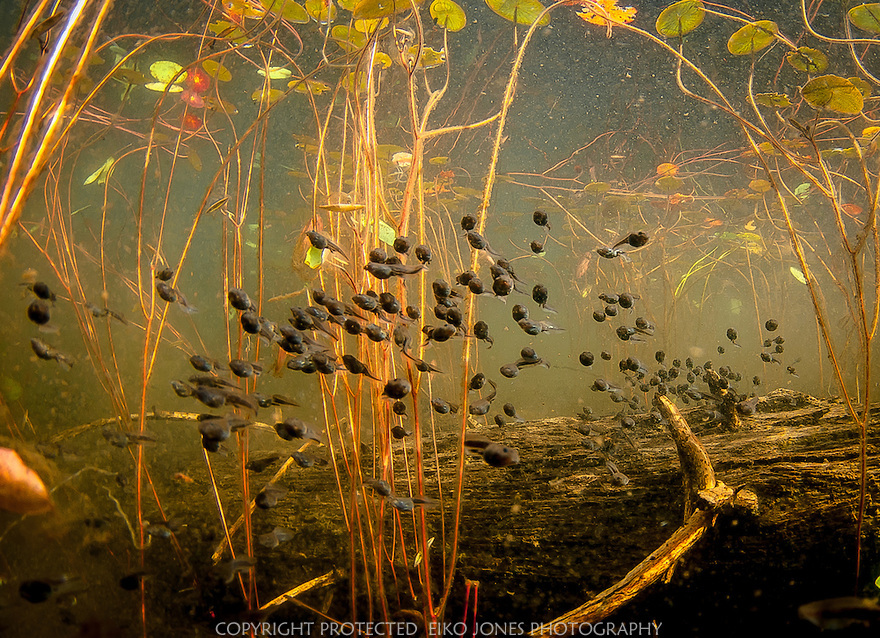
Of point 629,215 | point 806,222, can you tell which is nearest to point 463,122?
point 629,215

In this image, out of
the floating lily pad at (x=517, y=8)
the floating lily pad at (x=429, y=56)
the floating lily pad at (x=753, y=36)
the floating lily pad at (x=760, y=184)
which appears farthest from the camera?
the floating lily pad at (x=760, y=184)

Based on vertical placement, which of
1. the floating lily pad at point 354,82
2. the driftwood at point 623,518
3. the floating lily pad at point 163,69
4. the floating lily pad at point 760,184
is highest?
the floating lily pad at point 760,184

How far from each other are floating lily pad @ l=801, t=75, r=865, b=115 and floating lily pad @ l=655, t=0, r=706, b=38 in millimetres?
1232

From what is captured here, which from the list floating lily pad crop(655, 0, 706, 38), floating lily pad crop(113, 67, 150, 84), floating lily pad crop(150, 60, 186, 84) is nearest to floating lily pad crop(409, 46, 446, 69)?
floating lily pad crop(655, 0, 706, 38)

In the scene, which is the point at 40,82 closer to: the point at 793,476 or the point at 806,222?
the point at 793,476

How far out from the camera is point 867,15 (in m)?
4.33

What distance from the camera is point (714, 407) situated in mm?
4281

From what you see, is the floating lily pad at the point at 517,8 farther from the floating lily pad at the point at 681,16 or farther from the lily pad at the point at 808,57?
the lily pad at the point at 808,57

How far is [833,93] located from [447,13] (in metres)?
3.66

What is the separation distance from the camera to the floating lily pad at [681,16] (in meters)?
3.98

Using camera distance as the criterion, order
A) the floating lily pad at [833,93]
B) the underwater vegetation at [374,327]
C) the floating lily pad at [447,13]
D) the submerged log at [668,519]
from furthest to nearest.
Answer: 1. the floating lily pad at [447,13]
2. the floating lily pad at [833,93]
3. the submerged log at [668,519]
4. the underwater vegetation at [374,327]

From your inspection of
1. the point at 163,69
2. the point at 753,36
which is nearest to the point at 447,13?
the point at 753,36

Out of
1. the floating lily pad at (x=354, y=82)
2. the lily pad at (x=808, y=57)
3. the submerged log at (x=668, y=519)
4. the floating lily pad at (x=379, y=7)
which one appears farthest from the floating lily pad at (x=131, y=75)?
the lily pad at (x=808, y=57)

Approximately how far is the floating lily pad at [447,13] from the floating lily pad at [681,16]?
6.62 feet
